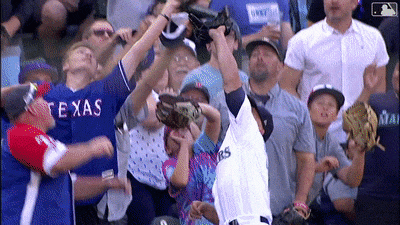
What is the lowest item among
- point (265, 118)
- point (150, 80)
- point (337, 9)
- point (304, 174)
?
point (304, 174)

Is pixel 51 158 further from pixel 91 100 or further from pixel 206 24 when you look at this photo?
pixel 206 24

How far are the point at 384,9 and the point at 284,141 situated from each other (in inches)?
42.6

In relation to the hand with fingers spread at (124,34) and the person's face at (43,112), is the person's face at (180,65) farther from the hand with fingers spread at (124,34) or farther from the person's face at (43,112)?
the person's face at (43,112)

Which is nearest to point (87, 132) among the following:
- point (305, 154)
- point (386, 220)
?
point (305, 154)

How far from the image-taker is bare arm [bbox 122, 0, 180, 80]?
3709 millimetres

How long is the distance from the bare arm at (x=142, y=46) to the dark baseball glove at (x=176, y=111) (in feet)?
0.87

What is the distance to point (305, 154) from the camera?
4184mm

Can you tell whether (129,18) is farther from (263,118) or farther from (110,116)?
(263,118)

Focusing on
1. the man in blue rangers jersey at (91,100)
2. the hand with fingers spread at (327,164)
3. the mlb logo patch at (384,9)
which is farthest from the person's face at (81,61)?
the mlb logo patch at (384,9)

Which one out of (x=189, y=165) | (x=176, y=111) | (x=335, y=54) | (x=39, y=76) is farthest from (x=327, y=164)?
(x=39, y=76)

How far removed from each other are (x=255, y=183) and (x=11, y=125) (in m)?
1.30

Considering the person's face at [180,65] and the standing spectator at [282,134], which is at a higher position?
the person's face at [180,65]

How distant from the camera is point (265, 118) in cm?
402

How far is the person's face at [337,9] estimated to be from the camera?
4332 millimetres
